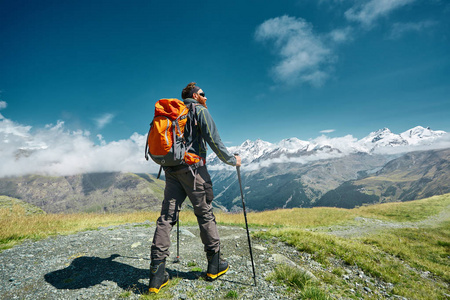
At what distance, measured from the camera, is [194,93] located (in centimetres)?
531

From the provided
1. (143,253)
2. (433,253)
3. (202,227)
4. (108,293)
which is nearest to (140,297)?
(108,293)

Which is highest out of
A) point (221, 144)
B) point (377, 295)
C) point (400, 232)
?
point (221, 144)

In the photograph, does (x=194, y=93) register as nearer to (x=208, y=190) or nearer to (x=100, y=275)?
(x=208, y=190)

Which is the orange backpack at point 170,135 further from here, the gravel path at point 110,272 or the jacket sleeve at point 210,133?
the gravel path at point 110,272

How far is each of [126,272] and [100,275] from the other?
0.62 m

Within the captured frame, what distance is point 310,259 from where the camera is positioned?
7.53 metres

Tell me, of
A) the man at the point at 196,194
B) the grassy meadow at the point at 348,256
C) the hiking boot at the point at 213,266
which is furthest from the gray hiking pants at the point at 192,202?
the grassy meadow at the point at 348,256

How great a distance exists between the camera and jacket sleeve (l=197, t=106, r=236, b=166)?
15.6 feet

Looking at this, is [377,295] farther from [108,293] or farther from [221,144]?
[108,293]

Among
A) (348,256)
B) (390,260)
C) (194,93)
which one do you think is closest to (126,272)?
→ (194,93)

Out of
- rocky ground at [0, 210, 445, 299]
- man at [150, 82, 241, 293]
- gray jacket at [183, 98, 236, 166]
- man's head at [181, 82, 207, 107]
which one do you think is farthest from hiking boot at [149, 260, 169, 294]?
man's head at [181, 82, 207, 107]

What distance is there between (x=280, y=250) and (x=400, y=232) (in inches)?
646

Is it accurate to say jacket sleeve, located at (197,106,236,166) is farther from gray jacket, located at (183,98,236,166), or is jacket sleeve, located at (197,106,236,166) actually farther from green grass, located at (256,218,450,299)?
green grass, located at (256,218,450,299)

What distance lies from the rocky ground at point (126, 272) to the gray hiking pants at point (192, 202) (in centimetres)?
102
